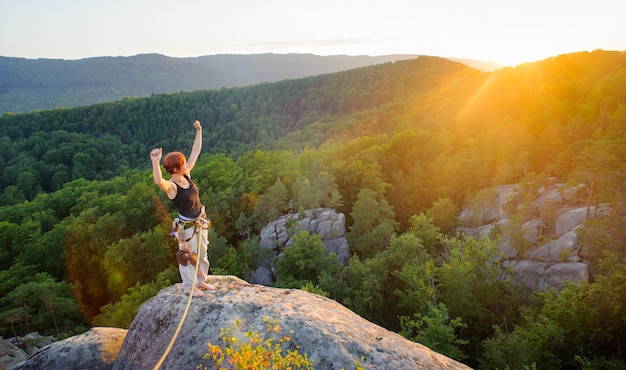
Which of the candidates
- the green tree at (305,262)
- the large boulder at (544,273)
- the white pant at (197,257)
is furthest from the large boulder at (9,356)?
the large boulder at (544,273)

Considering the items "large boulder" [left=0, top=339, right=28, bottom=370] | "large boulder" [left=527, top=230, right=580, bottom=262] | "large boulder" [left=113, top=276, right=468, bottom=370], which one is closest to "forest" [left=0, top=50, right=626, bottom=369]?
"large boulder" [left=527, top=230, right=580, bottom=262]

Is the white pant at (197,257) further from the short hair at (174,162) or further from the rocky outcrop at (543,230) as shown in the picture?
the rocky outcrop at (543,230)

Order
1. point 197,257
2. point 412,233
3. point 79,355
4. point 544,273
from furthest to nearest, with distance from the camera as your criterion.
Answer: point 412,233
point 544,273
point 79,355
point 197,257

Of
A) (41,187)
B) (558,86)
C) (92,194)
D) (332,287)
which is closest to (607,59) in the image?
(558,86)

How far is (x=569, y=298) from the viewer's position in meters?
16.9

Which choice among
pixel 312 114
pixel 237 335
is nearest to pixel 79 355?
pixel 237 335

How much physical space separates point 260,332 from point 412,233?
21.0 metres

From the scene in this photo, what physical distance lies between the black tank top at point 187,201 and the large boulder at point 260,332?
211cm

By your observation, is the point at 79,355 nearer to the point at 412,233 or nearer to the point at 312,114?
the point at 412,233

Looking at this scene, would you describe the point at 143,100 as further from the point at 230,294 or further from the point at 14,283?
the point at 230,294

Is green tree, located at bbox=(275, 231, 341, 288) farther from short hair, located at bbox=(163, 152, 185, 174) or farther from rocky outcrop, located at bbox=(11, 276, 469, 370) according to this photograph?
short hair, located at bbox=(163, 152, 185, 174)

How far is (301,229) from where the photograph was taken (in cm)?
3144

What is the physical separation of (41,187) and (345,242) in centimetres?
10698

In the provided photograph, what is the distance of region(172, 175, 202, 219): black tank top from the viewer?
6.93 meters
